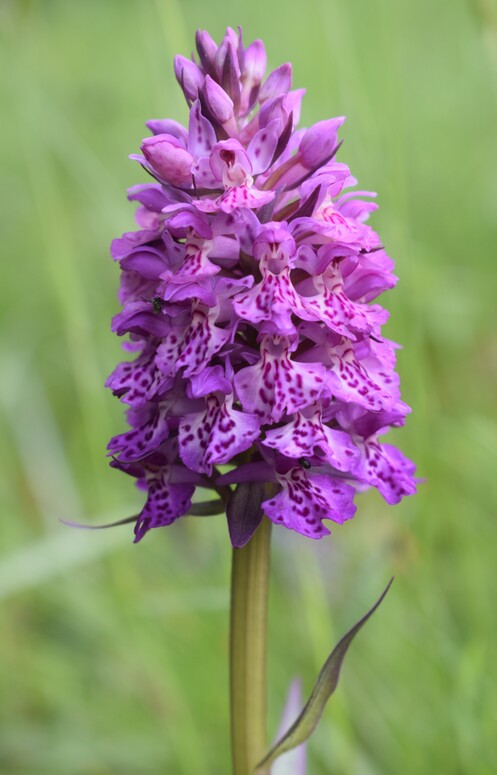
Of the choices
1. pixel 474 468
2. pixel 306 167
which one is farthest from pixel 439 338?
pixel 306 167

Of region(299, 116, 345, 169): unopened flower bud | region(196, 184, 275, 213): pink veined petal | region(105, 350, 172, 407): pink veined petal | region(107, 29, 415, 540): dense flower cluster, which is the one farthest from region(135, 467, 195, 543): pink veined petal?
region(299, 116, 345, 169): unopened flower bud

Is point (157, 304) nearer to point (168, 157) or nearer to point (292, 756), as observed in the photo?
point (168, 157)

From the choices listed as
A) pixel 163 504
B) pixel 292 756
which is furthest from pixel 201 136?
pixel 292 756

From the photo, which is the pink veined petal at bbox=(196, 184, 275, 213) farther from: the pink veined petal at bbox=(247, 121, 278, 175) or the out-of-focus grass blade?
the out-of-focus grass blade

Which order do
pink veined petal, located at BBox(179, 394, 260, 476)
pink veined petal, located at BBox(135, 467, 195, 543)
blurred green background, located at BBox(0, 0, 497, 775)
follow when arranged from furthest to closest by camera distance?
blurred green background, located at BBox(0, 0, 497, 775) < pink veined petal, located at BBox(135, 467, 195, 543) < pink veined petal, located at BBox(179, 394, 260, 476)

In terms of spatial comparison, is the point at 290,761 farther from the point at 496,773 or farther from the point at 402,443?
the point at 402,443
